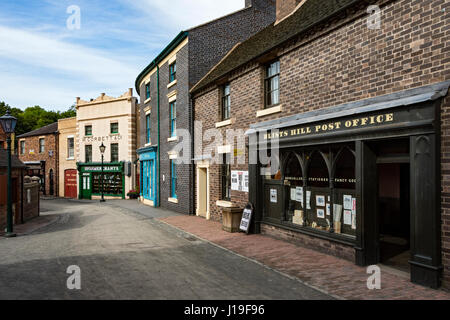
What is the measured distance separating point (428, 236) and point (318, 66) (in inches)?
196

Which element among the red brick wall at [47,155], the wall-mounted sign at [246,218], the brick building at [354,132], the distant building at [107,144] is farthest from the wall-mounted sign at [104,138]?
the wall-mounted sign at [246,218]

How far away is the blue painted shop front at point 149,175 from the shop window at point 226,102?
8.53 metres

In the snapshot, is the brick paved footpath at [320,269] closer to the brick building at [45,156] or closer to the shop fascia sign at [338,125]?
the shop fascia sign at [338,125]

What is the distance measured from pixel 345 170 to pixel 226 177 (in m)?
6.57

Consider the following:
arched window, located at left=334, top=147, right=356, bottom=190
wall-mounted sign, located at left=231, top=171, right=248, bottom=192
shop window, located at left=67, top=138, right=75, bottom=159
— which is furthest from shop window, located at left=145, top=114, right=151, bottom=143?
arched window, located at left=334, top=147, right=356, bottom=190

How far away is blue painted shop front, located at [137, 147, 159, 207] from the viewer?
869 inches

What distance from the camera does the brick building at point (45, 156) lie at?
34.0m

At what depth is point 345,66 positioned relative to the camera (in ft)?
26.4

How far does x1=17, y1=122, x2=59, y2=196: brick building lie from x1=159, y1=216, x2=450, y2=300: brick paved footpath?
2767 centimetres

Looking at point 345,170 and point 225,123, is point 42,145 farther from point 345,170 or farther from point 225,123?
point 345,170

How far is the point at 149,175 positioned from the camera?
77.5 feet

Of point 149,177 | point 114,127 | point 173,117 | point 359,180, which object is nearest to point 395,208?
point 359,180

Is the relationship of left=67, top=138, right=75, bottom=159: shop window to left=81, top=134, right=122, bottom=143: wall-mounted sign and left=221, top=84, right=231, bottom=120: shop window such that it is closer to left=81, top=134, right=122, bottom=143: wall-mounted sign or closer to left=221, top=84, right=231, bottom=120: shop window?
left=81, top=134, right=122, bottom=143: wall-mounted sign

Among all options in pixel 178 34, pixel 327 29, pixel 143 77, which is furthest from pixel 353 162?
pixel 143 77
